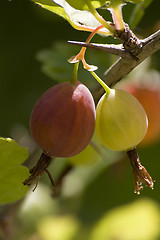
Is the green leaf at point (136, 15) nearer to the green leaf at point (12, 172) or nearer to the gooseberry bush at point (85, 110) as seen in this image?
the gooseberry bush at point (85, 110)

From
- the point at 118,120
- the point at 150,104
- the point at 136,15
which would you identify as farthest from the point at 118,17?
the point at 150,104

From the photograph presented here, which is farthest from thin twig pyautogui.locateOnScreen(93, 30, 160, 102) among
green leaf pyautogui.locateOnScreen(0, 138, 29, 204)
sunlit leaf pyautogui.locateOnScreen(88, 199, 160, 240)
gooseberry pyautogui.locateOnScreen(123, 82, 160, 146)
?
sunlit leaf pyautogui.locateOnScreen(88, 199, 160, 240)

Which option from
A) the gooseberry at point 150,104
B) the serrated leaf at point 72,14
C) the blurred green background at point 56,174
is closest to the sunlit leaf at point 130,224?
the blurred green background at point 56,174

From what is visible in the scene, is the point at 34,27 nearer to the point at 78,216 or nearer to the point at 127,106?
the point at 78,216

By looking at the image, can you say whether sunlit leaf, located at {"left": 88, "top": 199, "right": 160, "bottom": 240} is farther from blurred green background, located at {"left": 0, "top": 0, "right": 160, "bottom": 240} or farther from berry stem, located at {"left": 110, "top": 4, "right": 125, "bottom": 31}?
berry stem, located at {"left": 110, "top": 4, "right": 125, "bottom": 31}

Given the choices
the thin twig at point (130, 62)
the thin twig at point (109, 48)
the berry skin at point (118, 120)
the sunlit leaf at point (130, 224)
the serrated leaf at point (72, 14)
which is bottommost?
the sunlit leaf at point (130, 224)

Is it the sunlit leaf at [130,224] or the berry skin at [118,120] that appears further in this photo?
the sunlit leaf at [130,224]

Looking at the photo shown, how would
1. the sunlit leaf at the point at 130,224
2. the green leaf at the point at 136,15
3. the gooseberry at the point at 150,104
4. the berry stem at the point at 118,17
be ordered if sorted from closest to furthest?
the berry stem at the point at 118,17
the green leaf at the point at 136,15
the gooseberry at the point at 150,104
the sunlit leaf at the point at 130,224

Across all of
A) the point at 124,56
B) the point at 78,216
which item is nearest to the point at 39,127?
the point at 124,56
